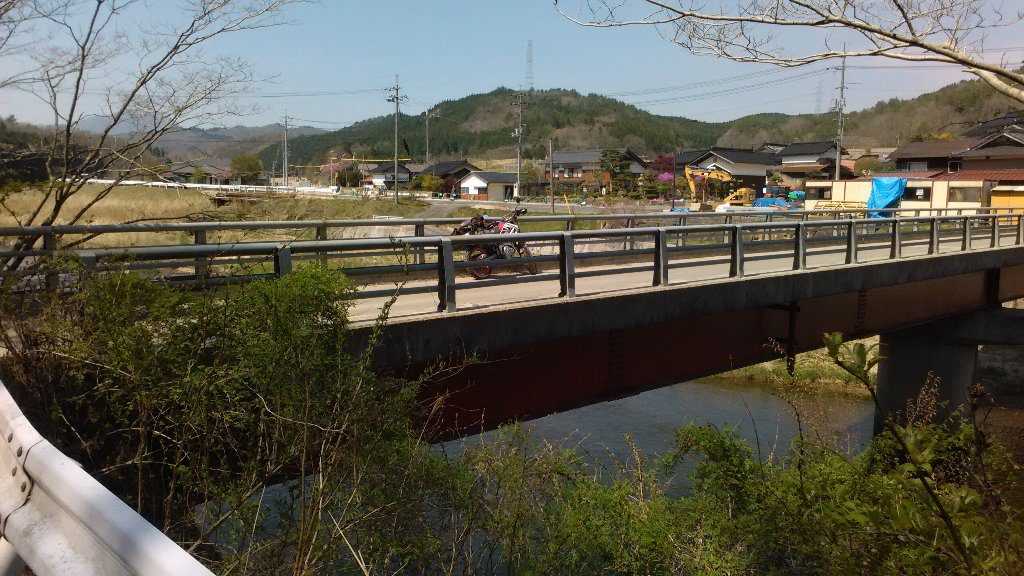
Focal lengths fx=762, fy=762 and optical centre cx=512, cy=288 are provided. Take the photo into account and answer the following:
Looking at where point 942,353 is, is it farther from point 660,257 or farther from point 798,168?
point 798,168

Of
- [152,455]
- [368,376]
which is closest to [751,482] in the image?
[368,376]

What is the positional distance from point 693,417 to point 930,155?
150ft

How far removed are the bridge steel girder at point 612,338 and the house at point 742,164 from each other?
74439 millimetres

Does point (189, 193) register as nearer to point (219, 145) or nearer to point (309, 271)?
point (219, 145)

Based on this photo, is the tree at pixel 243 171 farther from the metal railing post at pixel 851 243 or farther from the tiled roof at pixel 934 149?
the tiled roof at pixel 934 149

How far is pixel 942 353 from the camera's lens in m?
18.5

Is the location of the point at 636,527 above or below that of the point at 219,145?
below

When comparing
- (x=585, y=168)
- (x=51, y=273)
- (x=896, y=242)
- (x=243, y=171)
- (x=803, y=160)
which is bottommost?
(x=896, y=242)

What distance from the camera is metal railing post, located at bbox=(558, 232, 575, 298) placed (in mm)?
8812

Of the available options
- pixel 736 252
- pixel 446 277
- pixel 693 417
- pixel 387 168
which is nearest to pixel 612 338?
pixel 446 277

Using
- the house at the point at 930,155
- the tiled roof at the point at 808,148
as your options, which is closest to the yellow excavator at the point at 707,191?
the house at the point at 930,155

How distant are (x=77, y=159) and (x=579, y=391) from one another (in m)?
6.10

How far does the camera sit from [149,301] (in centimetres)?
571

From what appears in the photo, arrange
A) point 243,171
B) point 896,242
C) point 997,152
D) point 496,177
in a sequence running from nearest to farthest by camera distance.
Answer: point 243,171 → point 896,242 → point 997,152 → point 496,177
